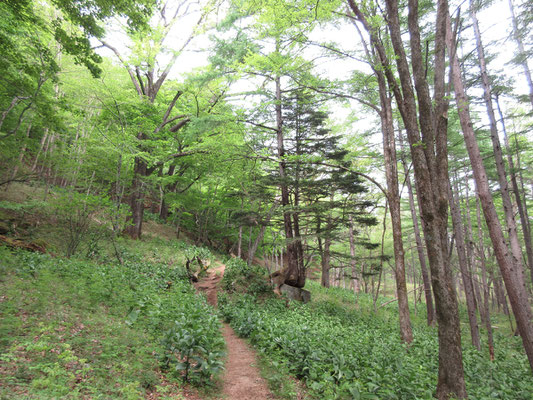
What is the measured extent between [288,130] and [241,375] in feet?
37.3

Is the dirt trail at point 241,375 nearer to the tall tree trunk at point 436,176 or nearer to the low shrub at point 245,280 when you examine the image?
the tall tree trunk at point 436,176

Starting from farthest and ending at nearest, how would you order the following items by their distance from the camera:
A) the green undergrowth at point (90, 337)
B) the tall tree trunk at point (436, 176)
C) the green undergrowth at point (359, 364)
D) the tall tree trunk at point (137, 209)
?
the tall tree trunk at point (137, 209), the green undergrowth at point (359, 364), the tall tree trunk at point (436, 176), the green undergrowth at point (90, 337)

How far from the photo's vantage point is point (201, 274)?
43.2ft

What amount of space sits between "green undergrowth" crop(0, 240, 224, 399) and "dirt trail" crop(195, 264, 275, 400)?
38cm

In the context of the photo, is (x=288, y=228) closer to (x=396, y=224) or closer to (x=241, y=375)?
(x=396, y=224)

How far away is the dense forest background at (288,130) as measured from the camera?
195 inches

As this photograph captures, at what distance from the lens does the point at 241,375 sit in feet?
16.5

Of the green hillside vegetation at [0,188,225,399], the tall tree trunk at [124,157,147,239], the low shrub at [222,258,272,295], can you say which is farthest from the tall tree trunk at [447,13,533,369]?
the tall tree trunk at [124,157,147,239]

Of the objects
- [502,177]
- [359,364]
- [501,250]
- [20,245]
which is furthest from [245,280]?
[502,177]

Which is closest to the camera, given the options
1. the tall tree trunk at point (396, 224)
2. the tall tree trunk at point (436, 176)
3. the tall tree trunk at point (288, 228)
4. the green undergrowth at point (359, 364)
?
the tall tree trunk at point (436, 176)

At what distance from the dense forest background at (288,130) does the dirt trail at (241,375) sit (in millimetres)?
2910

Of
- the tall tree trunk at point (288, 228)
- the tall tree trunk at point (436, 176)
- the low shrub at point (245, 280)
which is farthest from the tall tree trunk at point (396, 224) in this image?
the low shrub at point (245, 280)

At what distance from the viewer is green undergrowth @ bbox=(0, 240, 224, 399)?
125 inches

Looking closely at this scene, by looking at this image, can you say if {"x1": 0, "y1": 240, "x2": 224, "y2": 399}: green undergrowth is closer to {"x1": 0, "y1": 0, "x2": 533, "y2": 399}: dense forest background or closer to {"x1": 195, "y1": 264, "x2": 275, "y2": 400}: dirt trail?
{"x1": 195, "y1": 264, "x2": 275, "y2": 400}: dirt trail
